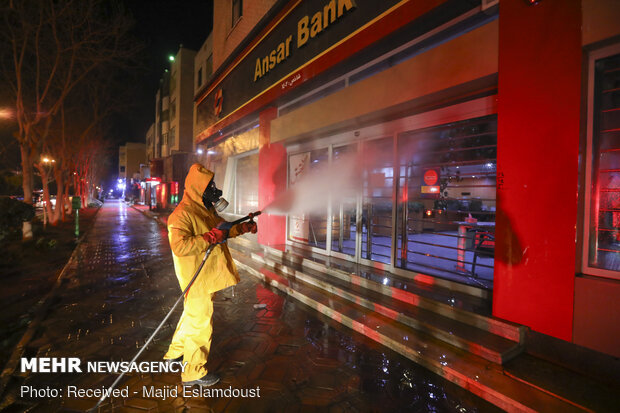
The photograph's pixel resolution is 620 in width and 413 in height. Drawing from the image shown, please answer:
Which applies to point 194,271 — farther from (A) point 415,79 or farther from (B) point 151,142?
(B) point 151,142

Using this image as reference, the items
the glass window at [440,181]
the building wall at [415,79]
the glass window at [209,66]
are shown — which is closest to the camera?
the building wall at [415,79]

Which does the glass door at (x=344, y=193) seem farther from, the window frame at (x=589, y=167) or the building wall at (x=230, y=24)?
the building wall at (x=230, y=24)

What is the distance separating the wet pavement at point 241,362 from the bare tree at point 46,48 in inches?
409

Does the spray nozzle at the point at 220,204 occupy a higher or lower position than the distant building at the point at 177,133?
lower

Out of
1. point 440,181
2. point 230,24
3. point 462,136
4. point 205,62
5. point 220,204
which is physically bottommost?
point 220,204

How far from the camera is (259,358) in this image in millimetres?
3787

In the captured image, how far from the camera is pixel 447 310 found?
429 centimetres

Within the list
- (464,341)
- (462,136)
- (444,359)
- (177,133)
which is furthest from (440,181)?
(177,133)

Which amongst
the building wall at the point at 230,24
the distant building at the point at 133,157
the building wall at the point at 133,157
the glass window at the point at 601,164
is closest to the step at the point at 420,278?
the glass window at the point at 601,164

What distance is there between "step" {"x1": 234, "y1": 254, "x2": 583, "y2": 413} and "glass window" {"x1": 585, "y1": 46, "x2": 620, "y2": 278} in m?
1.57

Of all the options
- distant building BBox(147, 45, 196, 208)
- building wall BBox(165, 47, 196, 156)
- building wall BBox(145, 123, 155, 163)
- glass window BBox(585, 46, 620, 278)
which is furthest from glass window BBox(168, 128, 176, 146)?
glass window BBox(585, 46, 620, 278)

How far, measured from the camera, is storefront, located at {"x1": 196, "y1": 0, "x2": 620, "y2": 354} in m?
3.30

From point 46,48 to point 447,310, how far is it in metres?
18.3

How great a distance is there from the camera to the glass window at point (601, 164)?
3311mm
